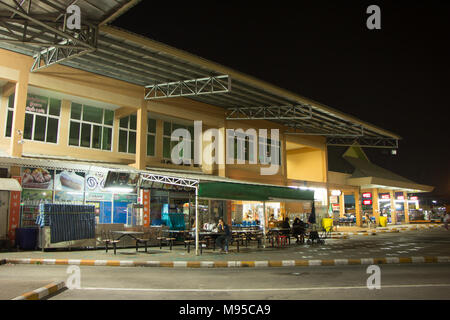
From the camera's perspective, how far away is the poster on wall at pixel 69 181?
18.5 meters

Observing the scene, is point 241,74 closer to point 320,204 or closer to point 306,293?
point 306,293

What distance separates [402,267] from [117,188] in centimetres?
1345

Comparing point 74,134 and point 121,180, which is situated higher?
point 74,134

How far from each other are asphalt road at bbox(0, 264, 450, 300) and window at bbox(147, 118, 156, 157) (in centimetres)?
1238

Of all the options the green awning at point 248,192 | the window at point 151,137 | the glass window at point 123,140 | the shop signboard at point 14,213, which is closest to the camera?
the green awning at point 248,192

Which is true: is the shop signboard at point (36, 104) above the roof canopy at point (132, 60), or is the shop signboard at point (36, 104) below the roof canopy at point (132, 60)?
below

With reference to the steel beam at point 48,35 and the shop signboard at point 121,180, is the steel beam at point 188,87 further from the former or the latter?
the steel beam at point 48,35

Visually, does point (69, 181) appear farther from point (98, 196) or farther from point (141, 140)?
point (141, 140)

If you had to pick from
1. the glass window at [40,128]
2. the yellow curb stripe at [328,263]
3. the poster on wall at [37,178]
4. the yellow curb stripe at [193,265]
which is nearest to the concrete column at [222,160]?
the poster on wall at [37,178]

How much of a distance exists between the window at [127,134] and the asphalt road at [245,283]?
11.7 metres

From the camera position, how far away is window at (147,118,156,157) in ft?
76.9

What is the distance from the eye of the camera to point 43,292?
7.11 metres

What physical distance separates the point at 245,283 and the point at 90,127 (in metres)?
15.4

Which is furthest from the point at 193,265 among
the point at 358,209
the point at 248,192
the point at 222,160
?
the point at 358,209
